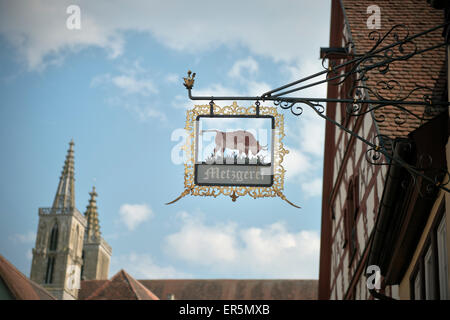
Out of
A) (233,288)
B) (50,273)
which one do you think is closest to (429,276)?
(233,288)

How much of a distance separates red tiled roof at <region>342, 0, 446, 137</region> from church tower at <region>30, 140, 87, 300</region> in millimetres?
73491

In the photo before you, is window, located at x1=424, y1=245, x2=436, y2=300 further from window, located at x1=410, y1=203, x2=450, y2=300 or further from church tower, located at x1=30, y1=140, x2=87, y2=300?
church tower, located at x1=30, y1=140, x2=87, y2=300

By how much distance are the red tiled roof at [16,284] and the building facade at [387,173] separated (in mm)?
23851

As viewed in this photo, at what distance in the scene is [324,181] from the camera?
720 inches

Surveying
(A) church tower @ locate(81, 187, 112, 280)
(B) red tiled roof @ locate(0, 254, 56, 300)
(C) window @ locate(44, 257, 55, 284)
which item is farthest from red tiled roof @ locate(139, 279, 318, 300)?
(A) church tower @ locate(81, 187, 112, 280)

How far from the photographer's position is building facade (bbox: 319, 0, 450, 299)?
7.07m

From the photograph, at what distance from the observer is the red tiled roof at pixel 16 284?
126 feet

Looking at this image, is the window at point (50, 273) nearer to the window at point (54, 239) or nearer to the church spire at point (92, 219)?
the window at point (54, 239)

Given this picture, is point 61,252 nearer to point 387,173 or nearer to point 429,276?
point 387,173

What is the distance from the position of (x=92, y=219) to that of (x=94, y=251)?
5837 millimetres

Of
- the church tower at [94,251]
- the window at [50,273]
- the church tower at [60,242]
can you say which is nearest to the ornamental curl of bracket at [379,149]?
the church tower at [60,242]

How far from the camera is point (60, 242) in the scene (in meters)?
86.8
